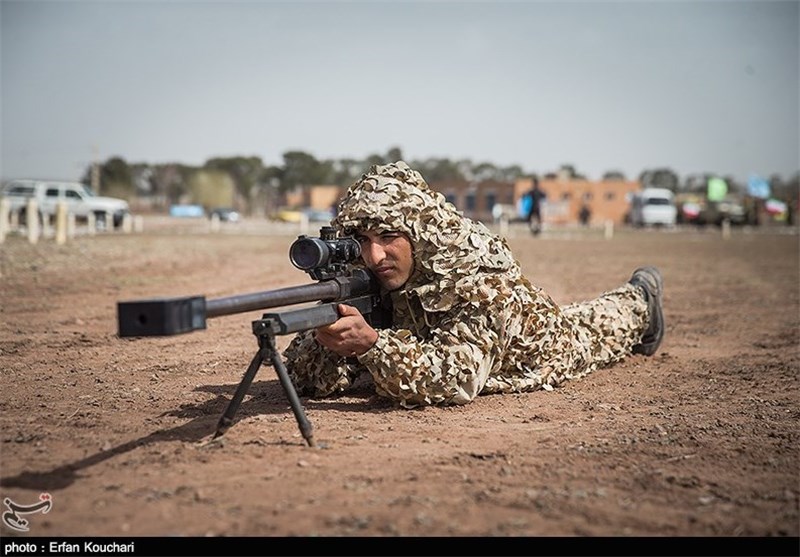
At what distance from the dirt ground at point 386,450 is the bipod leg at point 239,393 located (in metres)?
0.07

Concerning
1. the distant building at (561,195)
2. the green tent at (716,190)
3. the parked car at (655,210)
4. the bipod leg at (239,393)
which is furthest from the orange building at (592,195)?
the bipod leg at (239,393)

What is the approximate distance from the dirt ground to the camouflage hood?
2.22ft

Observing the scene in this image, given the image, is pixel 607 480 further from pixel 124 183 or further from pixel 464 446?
pixel 124 183

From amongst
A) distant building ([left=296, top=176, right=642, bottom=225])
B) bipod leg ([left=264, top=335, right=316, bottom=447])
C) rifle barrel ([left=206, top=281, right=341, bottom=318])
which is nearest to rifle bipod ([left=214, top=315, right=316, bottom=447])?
bipod leg ([left=264, top=335, right=316, bottom=447])

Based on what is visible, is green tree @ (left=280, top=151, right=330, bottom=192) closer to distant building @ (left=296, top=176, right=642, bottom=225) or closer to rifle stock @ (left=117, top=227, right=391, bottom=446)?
distant building @ (left=296, top=176, right=642, bottom=225)

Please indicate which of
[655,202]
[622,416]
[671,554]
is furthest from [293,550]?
[655,202]

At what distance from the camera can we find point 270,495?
322 centimetres

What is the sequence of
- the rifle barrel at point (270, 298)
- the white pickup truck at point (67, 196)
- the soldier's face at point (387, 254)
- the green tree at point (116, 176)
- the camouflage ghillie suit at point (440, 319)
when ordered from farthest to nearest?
the green tree at point (116, 176)
the white pickup truck at point (67, 196)
the soldier's face at point (387, 254)
the camouflage ghillie suit at point (440, 319)
the rifle barrel at point (270, 298)

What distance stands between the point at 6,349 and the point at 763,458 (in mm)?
5384

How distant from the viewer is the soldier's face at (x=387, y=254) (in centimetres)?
473

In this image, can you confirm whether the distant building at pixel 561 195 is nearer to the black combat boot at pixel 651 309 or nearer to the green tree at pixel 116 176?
the green tree at pixel 116 176

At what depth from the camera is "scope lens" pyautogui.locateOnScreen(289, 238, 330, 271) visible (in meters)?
4.08

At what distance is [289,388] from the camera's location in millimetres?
3758

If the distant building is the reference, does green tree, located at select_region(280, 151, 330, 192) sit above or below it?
above
